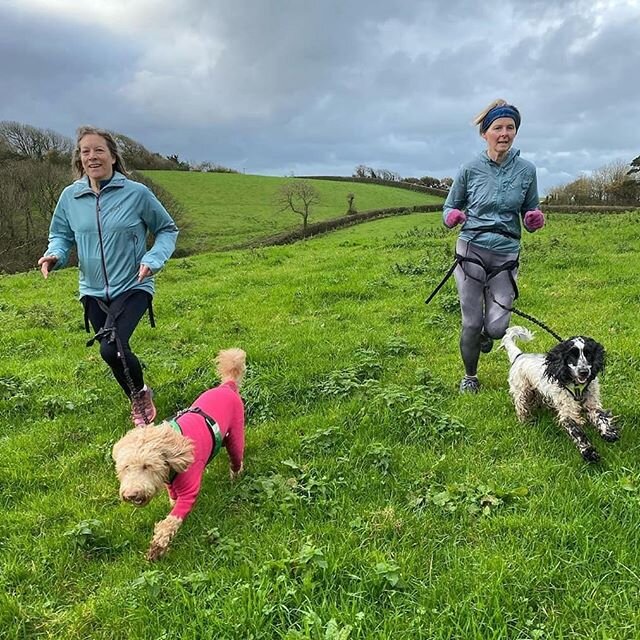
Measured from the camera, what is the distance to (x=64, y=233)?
565cm

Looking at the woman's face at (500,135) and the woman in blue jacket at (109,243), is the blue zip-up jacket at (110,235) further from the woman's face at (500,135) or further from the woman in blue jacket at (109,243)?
the woman's face at (500,135)

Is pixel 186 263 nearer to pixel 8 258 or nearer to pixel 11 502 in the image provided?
A: pixel 11 502

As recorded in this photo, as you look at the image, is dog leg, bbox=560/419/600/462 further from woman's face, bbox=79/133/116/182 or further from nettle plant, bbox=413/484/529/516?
woman's face, bbox=79/133/116/182

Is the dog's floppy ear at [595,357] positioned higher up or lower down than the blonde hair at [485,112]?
lower down

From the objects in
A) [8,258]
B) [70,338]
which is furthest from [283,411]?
[8,258]

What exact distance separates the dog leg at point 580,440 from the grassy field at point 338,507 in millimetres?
87

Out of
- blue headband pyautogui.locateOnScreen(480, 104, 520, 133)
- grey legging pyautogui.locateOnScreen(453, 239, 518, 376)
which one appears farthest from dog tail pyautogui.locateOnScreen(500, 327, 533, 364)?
blue headband pyautogui.locateOnScreen(480, 104, 520, 133)

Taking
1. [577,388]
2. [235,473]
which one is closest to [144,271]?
[235,473]

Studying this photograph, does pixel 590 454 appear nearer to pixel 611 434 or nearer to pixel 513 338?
pixel 611 434

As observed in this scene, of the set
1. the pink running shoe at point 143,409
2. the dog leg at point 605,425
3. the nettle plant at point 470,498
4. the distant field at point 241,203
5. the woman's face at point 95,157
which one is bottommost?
the nettle plant at point 470,498

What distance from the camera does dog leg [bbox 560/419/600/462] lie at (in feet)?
14.2

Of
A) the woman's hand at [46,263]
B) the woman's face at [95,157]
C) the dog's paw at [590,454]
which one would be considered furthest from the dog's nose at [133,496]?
the dog's paw at [590,454]

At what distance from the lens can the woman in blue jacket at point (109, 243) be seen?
5.28 m

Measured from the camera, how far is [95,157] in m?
5.18
